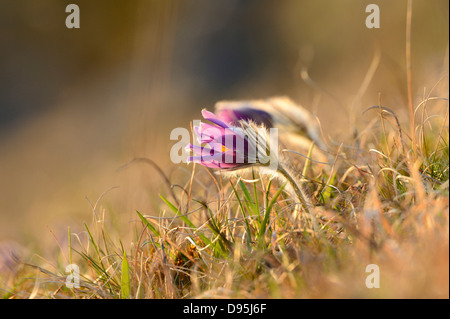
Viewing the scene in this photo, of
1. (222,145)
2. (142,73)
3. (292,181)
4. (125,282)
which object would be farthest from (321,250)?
(142,73)

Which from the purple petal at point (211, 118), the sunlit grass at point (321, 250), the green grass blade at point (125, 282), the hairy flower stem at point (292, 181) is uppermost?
the purple petal at point (211, 118)

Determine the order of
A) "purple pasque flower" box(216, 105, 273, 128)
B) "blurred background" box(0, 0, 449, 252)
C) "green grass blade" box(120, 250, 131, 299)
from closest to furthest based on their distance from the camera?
"green grass blade" box(120, 250, 131, 299) < "purple pasque flower" box(216, 105, 273, 128) < "blurred background" box(0, 0, 449, 252)

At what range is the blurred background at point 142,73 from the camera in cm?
427

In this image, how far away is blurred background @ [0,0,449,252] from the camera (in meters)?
4.27

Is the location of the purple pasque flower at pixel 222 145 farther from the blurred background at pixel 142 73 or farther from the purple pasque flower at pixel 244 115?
the blurred background at pixel 142 73

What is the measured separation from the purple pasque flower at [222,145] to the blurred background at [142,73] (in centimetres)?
97

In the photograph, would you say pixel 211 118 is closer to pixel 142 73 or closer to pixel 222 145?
pixel 222 145

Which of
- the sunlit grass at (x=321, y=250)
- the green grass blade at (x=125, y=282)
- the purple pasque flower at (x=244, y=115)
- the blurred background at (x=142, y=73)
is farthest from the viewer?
the blurred background at (x=142, y=73)

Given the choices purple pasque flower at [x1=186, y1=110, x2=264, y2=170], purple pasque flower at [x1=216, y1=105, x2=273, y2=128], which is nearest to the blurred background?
purple pasque flower at [x1=216, y1=105, x2=273, y2=128]

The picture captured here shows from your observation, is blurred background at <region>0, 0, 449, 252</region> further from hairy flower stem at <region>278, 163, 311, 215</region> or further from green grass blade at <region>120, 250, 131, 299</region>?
hairy flower stem at <region>278, 163, 311, 215</region>

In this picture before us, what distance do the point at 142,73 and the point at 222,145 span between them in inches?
380

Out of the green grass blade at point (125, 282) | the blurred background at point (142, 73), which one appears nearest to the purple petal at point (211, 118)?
the green grass blade at point (125, 282)

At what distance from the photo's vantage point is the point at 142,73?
34.9ft

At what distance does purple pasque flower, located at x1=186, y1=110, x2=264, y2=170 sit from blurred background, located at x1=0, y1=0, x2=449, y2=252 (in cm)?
97
